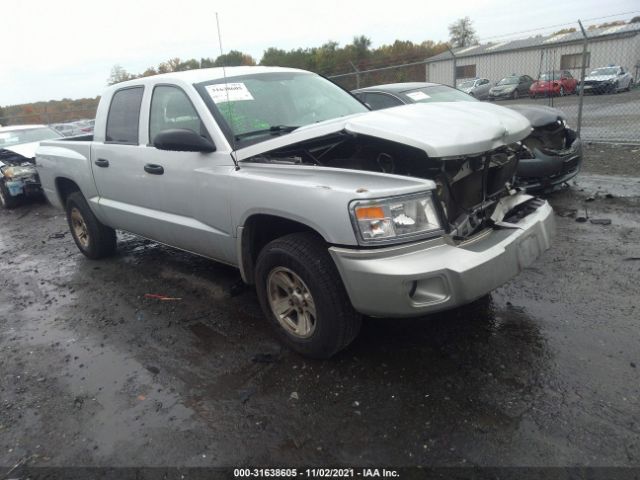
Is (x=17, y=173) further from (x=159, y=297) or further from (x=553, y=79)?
(x=553, y=79)

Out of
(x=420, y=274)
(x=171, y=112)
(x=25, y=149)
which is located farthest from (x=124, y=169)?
(x=25, y=149)

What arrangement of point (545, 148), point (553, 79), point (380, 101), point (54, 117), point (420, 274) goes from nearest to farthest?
point (420, 274) → point (545, 148) → point (380, 101) → point (553, 79) → point (54, 117)

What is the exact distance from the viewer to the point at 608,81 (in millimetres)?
22906

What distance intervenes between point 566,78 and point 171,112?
Answer: 23.3 metres

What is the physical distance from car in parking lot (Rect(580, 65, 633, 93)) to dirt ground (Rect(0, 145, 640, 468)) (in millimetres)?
22634

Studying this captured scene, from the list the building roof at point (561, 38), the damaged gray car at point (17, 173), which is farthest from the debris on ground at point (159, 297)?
the building roof at point (561, 38)

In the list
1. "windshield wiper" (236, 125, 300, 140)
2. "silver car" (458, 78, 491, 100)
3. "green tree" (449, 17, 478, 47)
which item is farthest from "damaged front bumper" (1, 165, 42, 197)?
"green tree" (449, 17, 478, 47)

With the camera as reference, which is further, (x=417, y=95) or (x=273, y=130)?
(x=417, y=95)

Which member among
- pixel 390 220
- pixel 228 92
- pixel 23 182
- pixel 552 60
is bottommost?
pixel 23 182

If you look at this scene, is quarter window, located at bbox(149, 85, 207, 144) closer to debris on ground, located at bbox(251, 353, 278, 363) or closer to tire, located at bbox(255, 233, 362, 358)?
tire, located at bbox(255, 233, 362, 358)

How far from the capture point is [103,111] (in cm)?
482

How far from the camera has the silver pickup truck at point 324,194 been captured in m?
2.58

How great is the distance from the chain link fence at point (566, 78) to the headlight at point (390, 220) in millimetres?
8512

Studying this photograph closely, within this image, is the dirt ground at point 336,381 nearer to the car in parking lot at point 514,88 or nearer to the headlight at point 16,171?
the headlight at point 16,171
